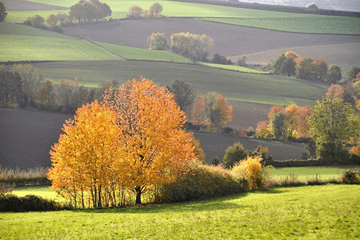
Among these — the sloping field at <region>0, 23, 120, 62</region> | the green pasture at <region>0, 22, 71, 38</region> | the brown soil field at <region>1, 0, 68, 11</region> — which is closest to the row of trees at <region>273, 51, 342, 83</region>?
the sloping field at <region>0, 23, 120, 62</region>

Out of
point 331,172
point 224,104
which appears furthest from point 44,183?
point 224,104

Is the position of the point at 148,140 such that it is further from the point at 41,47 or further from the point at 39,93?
the point at 41,47

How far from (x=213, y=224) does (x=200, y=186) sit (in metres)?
15.9

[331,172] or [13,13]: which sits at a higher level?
[13,13]

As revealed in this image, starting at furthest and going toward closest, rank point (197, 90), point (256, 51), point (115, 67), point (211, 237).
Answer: point (256, 51) < point (115, 67) < point (197, 90) < point (211, 237)

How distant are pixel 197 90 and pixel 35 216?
91434 millimetres

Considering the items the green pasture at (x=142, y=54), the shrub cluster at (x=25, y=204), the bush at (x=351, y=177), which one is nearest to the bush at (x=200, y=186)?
the shrub cluster at (x=25, y=204)

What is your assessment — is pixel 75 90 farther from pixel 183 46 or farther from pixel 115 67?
pixel 183 46

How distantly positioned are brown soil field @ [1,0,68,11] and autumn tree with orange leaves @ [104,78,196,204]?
6129 inches

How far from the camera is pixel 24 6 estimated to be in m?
185

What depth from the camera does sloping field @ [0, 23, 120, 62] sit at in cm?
12288

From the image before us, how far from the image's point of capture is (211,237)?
68.4 feet

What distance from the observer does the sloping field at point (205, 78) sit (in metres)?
116

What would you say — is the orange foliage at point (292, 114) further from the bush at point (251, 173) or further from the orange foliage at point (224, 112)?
the bush at point (251, 173)
